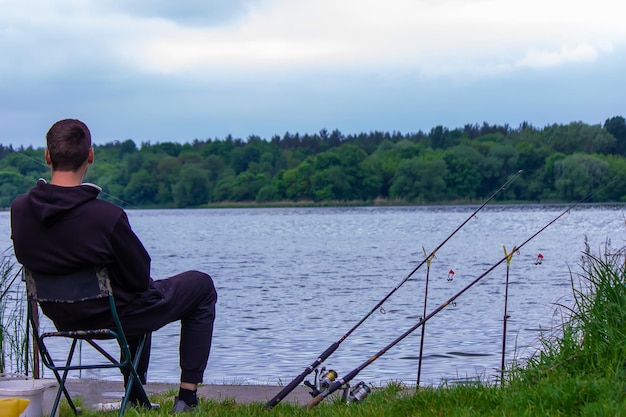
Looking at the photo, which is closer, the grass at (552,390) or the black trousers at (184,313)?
the grass at (552,390)

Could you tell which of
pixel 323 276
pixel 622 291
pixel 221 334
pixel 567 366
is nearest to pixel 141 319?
pixel 567 366

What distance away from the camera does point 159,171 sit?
346 feet

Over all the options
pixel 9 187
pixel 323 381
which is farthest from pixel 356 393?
pixel 9 187

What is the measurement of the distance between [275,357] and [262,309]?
6.68 meters

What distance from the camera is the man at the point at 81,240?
4203 millimetres

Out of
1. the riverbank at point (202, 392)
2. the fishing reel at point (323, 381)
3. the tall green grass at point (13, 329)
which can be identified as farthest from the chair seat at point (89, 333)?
the tall green grass at point (13, 329)

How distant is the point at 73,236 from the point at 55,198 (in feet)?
0.66

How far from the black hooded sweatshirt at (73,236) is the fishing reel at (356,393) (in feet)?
4.18

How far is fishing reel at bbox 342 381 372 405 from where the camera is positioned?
4844 millimetres

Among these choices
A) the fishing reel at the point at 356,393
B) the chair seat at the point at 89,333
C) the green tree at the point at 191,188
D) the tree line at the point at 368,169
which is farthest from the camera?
the green tree at the point at 191,188

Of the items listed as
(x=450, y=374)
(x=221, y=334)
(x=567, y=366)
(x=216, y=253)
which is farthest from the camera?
(x=216, y=253)

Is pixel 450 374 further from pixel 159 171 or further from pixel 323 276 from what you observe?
pixel 159 171

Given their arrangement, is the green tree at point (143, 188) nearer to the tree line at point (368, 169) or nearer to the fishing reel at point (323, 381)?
the tree line at point (368, 169)

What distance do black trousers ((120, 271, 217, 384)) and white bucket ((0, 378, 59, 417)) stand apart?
0.46 m
